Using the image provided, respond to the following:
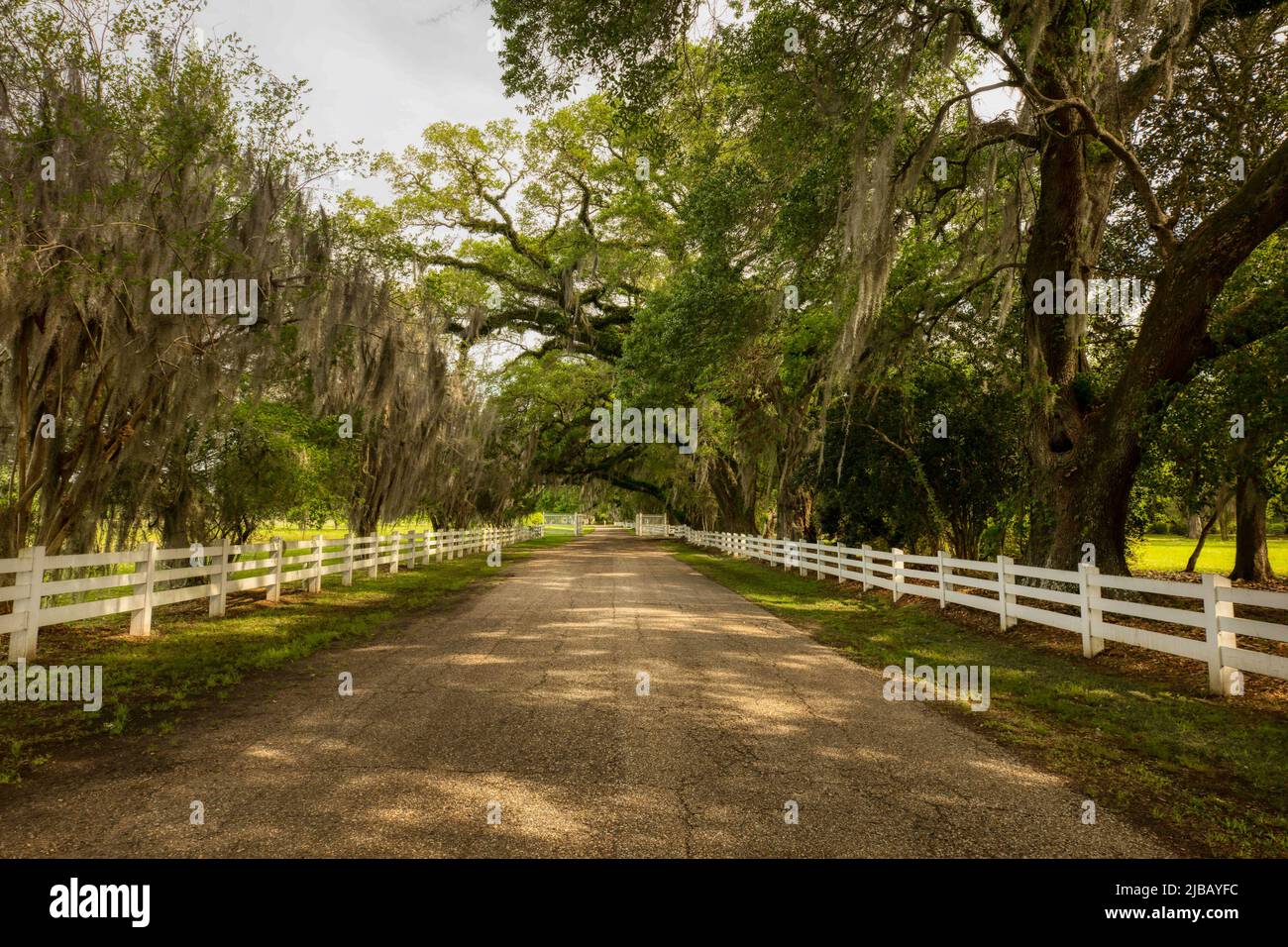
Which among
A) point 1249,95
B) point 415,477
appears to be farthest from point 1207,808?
point 415,477

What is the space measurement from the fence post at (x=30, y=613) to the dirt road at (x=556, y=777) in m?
2.32

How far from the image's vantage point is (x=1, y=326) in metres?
6.73

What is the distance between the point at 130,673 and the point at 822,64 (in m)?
10.5

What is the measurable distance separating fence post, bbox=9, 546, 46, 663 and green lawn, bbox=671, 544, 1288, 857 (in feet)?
26.7

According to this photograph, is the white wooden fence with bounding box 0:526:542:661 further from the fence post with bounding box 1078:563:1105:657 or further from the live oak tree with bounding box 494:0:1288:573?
the fence post with bounding box 1078:563:1105:657

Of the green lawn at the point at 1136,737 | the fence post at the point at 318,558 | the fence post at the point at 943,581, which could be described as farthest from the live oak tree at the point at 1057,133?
the fence post at the point at 318,558

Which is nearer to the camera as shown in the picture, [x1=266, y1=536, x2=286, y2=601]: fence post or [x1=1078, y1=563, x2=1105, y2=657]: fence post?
[x1=1078, y1=563, x2=1105, y2=657]: fence post

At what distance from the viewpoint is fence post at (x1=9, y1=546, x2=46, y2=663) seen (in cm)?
637

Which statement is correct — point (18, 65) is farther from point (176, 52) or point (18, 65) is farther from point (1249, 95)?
point (1249, 95)

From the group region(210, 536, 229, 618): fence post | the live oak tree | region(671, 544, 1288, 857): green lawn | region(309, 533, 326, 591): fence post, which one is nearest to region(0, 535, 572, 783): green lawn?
region(210, 536, 229, 618): fence post

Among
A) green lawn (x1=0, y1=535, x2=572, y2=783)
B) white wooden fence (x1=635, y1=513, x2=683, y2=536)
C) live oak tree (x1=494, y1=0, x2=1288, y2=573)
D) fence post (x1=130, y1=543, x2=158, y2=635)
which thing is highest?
live oak tree (x1=494, y1=0, x2=1288, y2=573)

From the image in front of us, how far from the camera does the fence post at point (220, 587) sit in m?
9.64

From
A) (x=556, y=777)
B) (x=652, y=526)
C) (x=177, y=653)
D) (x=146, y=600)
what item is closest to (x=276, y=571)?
(x=146, y=600)

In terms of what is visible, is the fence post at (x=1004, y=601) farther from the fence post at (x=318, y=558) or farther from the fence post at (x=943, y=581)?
the fence post at (x=318, y=558)
